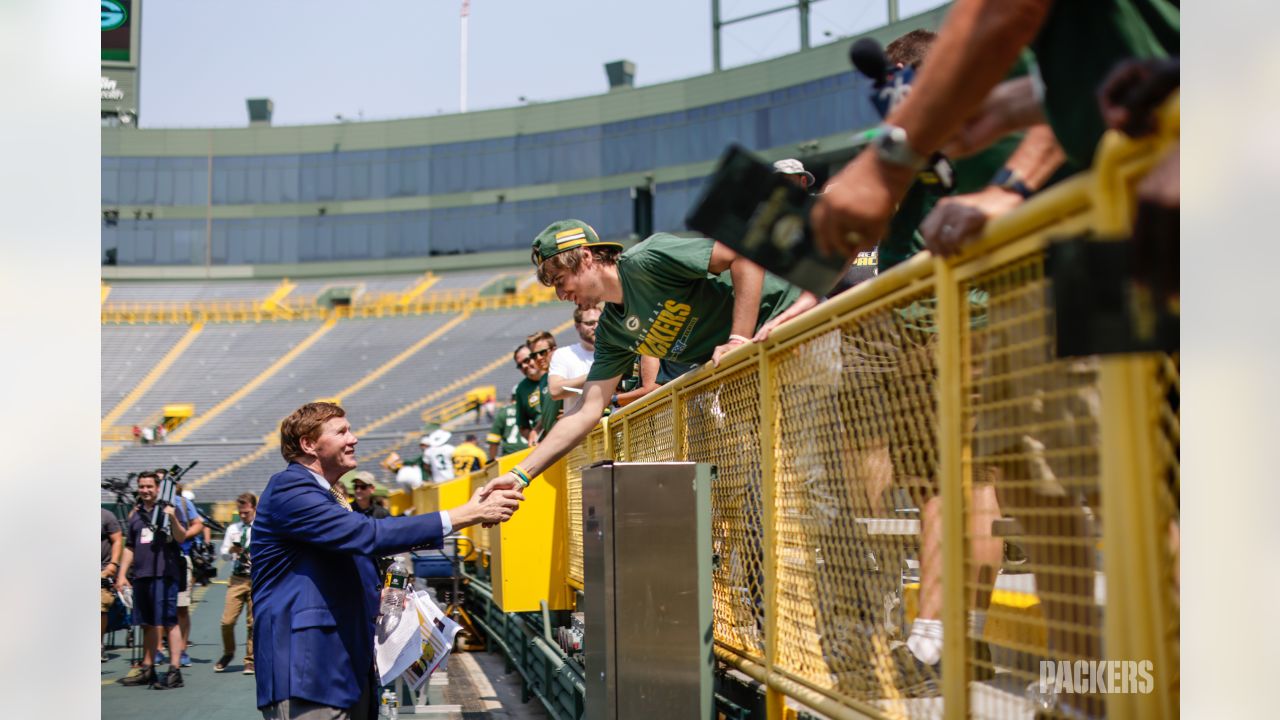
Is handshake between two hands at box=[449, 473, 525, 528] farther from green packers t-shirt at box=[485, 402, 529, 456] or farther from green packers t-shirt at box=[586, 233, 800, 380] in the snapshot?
green packers t-shirt at box=[485, 402, 529, 456]

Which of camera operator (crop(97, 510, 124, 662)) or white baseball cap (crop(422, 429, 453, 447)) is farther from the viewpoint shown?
white baseball cap (crop(422, 429, 453, 447))

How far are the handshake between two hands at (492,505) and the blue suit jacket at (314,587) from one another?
0.16 m

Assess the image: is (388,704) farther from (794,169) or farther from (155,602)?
(155,602)

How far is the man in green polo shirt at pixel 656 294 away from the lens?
365 centimetres

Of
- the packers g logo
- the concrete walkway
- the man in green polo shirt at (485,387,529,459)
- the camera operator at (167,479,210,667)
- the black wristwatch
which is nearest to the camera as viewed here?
the black wristwatch

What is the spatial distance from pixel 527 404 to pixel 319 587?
504cm

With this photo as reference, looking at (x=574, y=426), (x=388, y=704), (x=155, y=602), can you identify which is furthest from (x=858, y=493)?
(x=155, y=602)

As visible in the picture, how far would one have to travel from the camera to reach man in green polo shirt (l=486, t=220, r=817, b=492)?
3.65 m

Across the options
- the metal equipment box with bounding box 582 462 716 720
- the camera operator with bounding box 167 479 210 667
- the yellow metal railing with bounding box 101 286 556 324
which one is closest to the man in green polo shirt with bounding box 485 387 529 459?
the camera operator with bounding box 167 479 210 667

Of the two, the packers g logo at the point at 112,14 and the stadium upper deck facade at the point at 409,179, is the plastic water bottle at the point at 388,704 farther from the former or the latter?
the stadium upper deck facade at the point at 409,179

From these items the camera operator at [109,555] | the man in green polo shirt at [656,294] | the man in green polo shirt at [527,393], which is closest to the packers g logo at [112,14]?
the man in green polo shirt at [656,294]

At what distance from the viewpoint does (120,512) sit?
1377 centimetres
